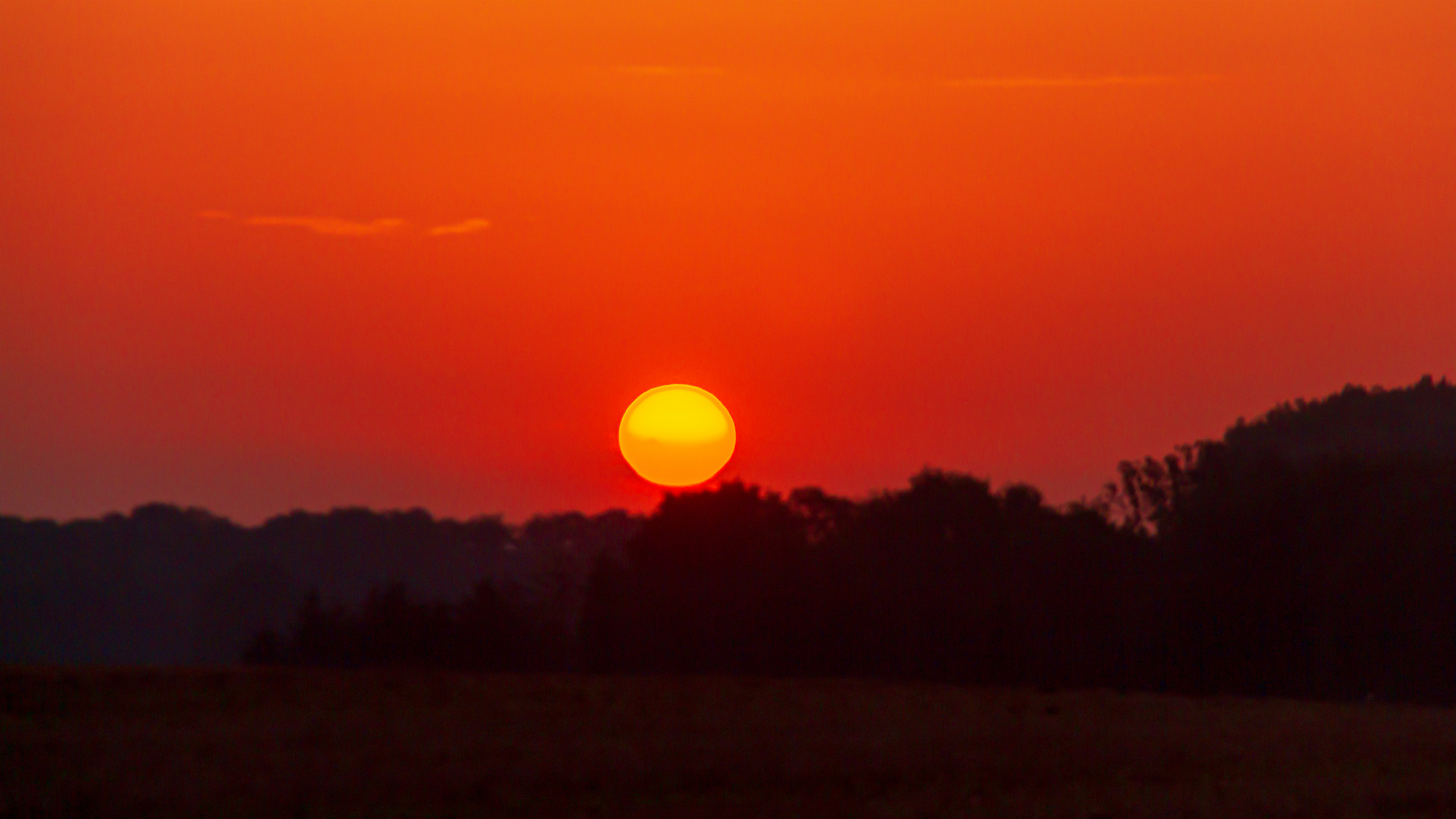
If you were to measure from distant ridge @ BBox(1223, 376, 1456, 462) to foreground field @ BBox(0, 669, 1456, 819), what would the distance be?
46.7m

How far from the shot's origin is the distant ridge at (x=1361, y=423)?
6706cm

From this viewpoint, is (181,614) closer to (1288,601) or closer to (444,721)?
(1288,601)

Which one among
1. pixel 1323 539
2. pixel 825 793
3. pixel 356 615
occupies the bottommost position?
pixel 825 793

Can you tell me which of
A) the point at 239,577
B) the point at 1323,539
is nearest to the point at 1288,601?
the point at 1323,539

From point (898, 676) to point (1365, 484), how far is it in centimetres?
1381

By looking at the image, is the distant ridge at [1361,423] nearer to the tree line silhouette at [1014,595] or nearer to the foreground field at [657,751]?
the tree line silhouette at [1014,595]

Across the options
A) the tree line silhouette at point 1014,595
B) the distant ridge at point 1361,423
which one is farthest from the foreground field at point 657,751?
the distant ridge at point 1361,423

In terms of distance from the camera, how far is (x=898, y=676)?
43250mm

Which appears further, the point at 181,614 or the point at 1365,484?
the point at 181,614

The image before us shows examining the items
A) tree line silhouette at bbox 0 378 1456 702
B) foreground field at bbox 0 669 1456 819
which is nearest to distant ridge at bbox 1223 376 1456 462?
tree line silhouette at bbox 0 378 1456 702

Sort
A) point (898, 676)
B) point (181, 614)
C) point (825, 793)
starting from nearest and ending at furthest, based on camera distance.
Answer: point (825, 793) → point (898, 676) → point (181, 614)

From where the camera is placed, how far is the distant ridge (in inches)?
2640

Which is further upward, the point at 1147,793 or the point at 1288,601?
the point at 1288,601

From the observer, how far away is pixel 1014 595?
4562 cm
